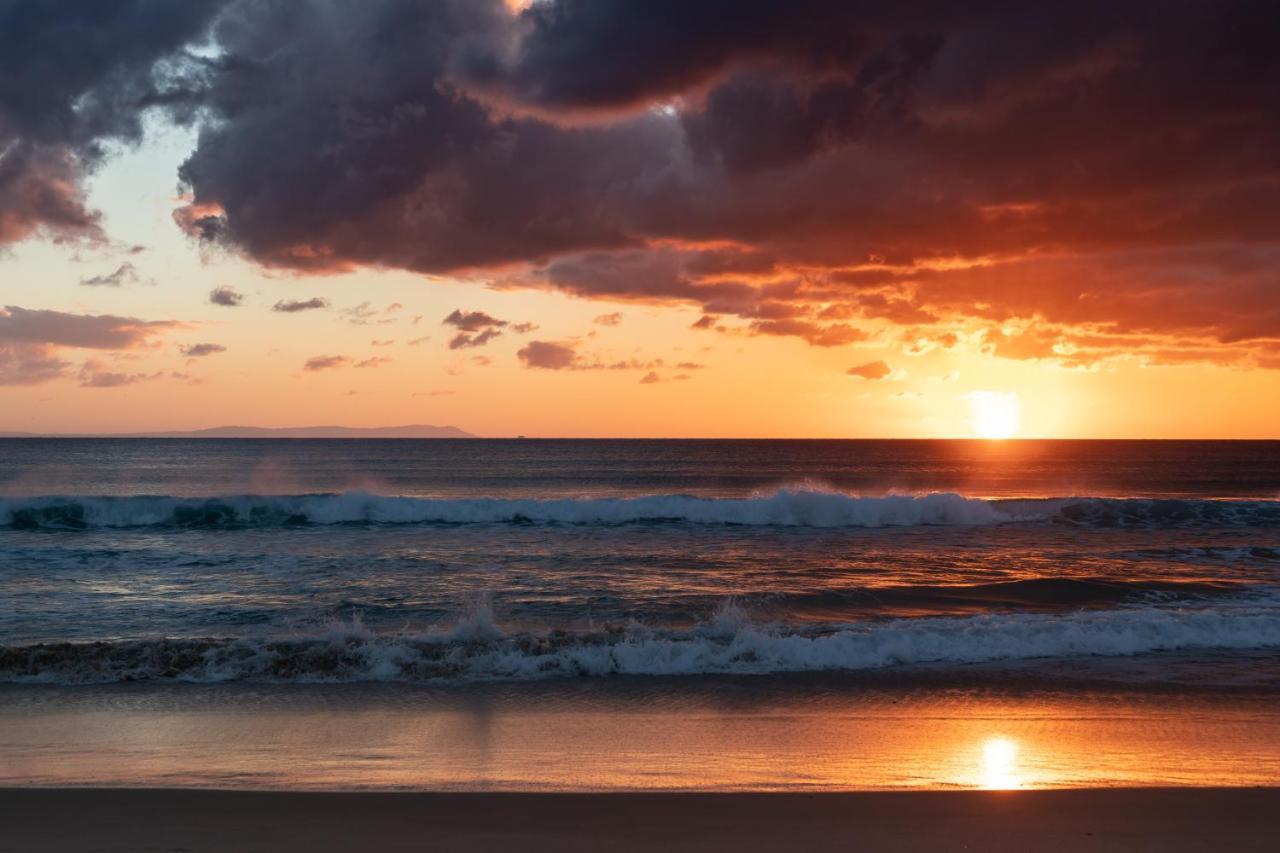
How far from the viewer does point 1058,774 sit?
7969 mm

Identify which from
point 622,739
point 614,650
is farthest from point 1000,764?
point 614,650

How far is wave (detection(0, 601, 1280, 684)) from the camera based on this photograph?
11.8 m

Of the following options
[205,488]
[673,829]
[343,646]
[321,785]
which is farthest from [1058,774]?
[205,488]

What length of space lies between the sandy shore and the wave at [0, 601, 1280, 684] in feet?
15.0

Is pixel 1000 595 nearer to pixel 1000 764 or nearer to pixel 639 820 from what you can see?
pixel 1000 764

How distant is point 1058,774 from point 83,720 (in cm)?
961

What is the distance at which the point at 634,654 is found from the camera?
12.3 metres

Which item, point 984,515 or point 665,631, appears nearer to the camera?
point 665,631

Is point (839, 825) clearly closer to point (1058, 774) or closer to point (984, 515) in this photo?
point (1058, 774)

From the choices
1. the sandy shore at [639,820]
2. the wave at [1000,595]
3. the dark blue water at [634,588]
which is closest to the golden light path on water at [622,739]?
the sandy shore at [639,820]

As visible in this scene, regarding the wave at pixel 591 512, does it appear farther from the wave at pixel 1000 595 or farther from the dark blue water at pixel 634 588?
the wave at pixel 1000 595

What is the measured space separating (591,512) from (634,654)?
67.8 feet

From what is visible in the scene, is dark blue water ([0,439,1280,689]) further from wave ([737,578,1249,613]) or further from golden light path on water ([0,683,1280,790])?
golden light path on water ([0,683,1280,790])

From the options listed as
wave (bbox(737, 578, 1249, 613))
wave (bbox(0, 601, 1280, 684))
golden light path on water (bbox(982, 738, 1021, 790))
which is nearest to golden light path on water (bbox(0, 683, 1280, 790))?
golden light path on water (bbox(982, 738, 1021, 790))
